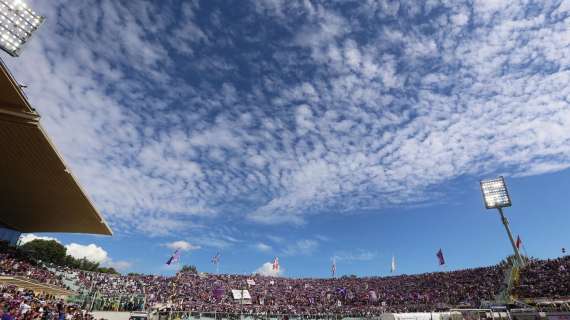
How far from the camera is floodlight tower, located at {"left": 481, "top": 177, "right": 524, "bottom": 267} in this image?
165 ft

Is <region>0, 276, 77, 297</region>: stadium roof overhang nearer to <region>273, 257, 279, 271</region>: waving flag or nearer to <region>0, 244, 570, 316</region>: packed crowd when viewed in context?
<region>0, 244, 570, 316</region>: packed crowd

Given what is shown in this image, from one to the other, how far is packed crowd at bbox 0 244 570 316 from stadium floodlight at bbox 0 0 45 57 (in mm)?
19035

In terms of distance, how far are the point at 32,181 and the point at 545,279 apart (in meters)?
56.5

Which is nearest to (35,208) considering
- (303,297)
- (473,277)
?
(303,297)

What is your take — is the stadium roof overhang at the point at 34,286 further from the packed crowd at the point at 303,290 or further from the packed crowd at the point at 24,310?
the packed crowd at the point at 24,310

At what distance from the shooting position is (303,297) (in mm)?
53281

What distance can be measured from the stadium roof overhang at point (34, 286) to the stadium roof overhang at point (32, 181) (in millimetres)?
6744

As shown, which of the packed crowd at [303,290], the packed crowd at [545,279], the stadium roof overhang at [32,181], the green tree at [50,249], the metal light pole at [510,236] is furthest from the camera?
the green tree at [50,249]

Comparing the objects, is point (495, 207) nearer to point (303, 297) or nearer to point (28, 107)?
point (303, 297)

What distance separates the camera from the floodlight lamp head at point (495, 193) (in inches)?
1993

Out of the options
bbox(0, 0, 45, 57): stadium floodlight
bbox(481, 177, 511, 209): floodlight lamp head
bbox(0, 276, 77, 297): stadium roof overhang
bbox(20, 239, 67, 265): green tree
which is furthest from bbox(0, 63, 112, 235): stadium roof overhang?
bbox(20, 239, 67, 265): green tree

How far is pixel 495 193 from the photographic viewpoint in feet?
169

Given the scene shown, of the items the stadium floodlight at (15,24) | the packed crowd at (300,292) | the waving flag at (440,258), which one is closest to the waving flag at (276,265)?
the packed crowd at (300,292)

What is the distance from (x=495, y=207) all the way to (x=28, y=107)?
57.7 m
